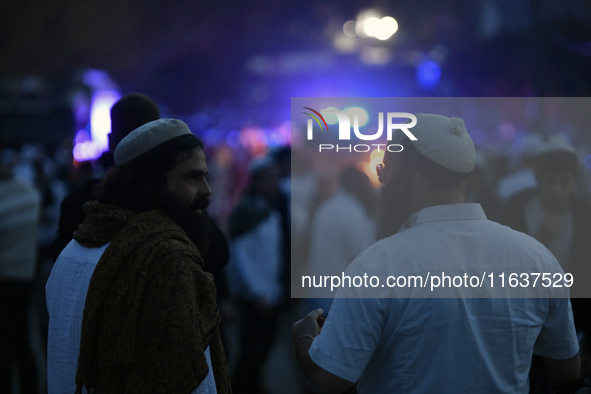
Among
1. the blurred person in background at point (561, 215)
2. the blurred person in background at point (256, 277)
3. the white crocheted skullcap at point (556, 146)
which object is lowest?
the blurred person in background at point (256, 277)

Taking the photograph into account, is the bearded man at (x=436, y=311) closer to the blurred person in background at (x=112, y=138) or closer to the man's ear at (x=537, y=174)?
the blurred person in background at (x=112, y=138)

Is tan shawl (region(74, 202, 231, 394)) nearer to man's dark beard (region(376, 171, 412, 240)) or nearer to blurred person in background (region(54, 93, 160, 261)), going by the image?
man's dark beard (region(376, 171, 412, 240))

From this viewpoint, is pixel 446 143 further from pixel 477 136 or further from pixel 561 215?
pixel 477 136

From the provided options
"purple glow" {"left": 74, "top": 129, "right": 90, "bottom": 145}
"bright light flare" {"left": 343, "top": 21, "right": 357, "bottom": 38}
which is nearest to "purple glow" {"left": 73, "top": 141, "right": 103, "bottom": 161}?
"purple glow" {"left": 74, "top": 129, "right": 90, "bottom": 145}

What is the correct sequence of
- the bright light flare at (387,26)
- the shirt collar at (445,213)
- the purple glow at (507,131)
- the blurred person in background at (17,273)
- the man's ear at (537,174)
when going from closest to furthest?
the shirt collar at (445,213) → the man's ear at (537,174) → the blurred person in background at (17,273) → the bright light flare at (387,26) → the purple glow at (507,131)

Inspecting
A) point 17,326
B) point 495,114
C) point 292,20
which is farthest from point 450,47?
point 17,326

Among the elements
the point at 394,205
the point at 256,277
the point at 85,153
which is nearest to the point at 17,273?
the point at 256,277

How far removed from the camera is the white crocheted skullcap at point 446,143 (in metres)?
2.04

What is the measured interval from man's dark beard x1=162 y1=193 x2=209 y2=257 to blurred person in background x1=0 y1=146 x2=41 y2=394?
2.78 m

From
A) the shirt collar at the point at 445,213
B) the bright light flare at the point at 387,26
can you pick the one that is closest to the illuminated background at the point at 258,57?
the bright light flare at the point at 387,26

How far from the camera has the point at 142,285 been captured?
1873 millimetres

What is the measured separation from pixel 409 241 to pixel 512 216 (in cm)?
174

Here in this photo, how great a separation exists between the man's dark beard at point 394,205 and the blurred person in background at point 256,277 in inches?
105

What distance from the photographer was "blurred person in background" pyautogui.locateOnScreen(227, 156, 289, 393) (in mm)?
4773
